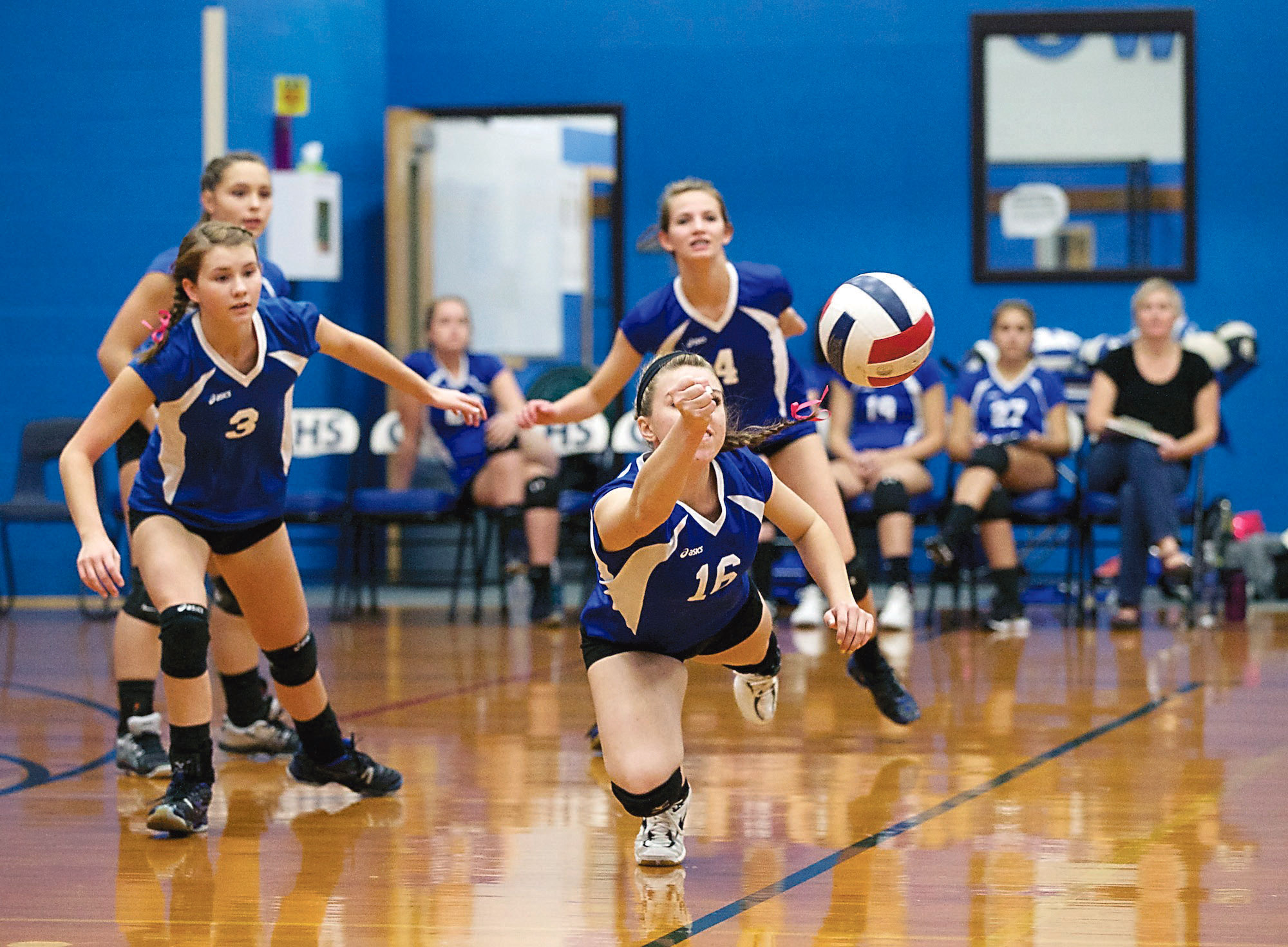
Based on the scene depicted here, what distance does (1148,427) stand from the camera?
6902 millimetres

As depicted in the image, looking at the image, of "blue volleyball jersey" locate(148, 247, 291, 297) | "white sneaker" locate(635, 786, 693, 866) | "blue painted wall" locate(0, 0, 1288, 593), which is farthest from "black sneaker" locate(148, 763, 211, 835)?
"blue painted wall" locate(0, 0, 1288, 593)

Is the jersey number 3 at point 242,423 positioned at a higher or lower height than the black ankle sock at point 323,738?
higher

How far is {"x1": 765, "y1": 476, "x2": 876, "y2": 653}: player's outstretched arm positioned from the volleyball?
0.39 m

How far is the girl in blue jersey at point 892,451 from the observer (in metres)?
6.91

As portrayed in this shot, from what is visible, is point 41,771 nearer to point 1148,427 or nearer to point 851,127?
point 1148,427

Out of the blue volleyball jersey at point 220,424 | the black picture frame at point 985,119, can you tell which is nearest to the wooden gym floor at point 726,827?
the blue volleyball jersey at point 220,424

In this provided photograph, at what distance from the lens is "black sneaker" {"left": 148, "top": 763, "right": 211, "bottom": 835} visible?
124 inches

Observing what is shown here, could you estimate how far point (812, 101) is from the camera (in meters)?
9.13

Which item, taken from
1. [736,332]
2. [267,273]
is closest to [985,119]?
[736,332]

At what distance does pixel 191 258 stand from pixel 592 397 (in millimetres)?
1151

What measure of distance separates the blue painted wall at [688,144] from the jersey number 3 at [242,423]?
5.15 m

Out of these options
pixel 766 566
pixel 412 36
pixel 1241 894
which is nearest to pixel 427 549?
pixel 412 36

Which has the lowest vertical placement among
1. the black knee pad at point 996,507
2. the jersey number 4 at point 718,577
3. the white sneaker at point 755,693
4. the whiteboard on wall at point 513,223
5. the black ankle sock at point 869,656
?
the black ankle sock at point 869,656

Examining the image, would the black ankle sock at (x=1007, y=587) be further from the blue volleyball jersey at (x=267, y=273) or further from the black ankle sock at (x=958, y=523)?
the blue volleyball jersey at (x=267, y=273)
